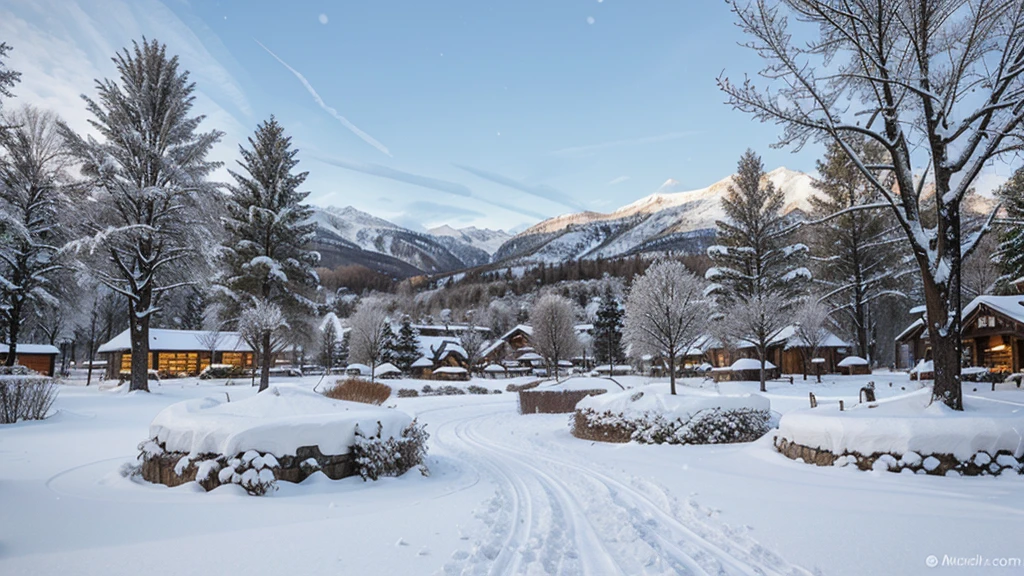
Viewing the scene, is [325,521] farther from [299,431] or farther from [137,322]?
[137,322]

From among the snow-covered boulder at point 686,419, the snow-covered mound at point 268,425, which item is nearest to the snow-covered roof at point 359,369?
the snow-covered boulder at point 686,419

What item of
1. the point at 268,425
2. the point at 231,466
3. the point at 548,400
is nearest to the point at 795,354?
the point at 548,400

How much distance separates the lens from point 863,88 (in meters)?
10.0

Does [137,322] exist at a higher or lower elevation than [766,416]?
higher

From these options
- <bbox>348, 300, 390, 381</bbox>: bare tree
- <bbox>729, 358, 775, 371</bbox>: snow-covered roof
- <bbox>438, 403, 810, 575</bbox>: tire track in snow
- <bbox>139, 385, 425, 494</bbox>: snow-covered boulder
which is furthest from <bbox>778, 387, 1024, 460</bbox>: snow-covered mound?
<bbox>348, 300, 390, 381</bbox>: bare tree

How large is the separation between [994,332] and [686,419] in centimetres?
2250

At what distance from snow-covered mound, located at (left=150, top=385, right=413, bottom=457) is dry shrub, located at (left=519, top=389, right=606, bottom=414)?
13179mm

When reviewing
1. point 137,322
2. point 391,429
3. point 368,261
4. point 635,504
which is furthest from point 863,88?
point 368,261

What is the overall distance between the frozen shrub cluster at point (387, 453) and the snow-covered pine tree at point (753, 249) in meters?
26.8

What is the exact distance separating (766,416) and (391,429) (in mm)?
8962

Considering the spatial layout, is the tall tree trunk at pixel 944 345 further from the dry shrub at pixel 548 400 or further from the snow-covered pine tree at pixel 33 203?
the snow-covered pine tree at pixel 33 203

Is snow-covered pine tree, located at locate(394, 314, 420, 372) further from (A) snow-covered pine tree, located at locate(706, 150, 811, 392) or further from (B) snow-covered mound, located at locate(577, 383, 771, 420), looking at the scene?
(B) snow-covered mound, located at locate(577, 383, 771, 420)

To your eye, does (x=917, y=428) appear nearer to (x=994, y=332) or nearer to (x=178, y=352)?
(x=994, y=332)

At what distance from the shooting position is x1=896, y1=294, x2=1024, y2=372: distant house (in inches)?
851
